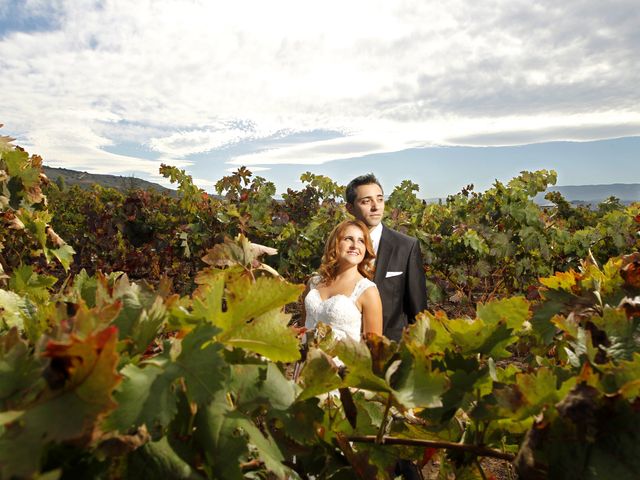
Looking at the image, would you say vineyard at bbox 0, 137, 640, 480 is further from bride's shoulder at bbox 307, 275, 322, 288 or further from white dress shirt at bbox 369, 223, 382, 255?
white dress shirt at bbox 369, 223, 382, 255

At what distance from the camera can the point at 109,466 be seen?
67cm

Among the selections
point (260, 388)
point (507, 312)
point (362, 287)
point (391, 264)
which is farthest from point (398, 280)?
point (260, 388)

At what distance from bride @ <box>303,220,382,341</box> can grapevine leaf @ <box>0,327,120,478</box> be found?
10.4 feet

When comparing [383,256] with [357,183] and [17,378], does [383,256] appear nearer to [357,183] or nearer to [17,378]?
[357,183]

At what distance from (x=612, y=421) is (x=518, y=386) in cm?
13

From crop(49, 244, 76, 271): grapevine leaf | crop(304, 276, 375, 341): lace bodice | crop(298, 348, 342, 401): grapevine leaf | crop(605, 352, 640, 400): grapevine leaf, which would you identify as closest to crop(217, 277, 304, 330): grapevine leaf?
crop(298, 348, 342, 401): grapevine leaf

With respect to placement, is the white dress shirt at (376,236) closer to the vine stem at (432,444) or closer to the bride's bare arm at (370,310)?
the bride's bare arm at (370,310)

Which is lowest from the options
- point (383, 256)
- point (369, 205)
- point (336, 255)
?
point (383, 256)

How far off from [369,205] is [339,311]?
1131 mm

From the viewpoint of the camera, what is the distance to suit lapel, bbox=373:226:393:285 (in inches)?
173

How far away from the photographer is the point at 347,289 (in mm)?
3967

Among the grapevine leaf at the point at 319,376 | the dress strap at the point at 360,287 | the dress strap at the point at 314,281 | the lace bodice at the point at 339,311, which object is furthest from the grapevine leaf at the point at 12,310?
the dress strap at the point at 314,281

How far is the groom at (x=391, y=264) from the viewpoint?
4410 mm

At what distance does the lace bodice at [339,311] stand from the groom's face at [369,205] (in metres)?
0.67
